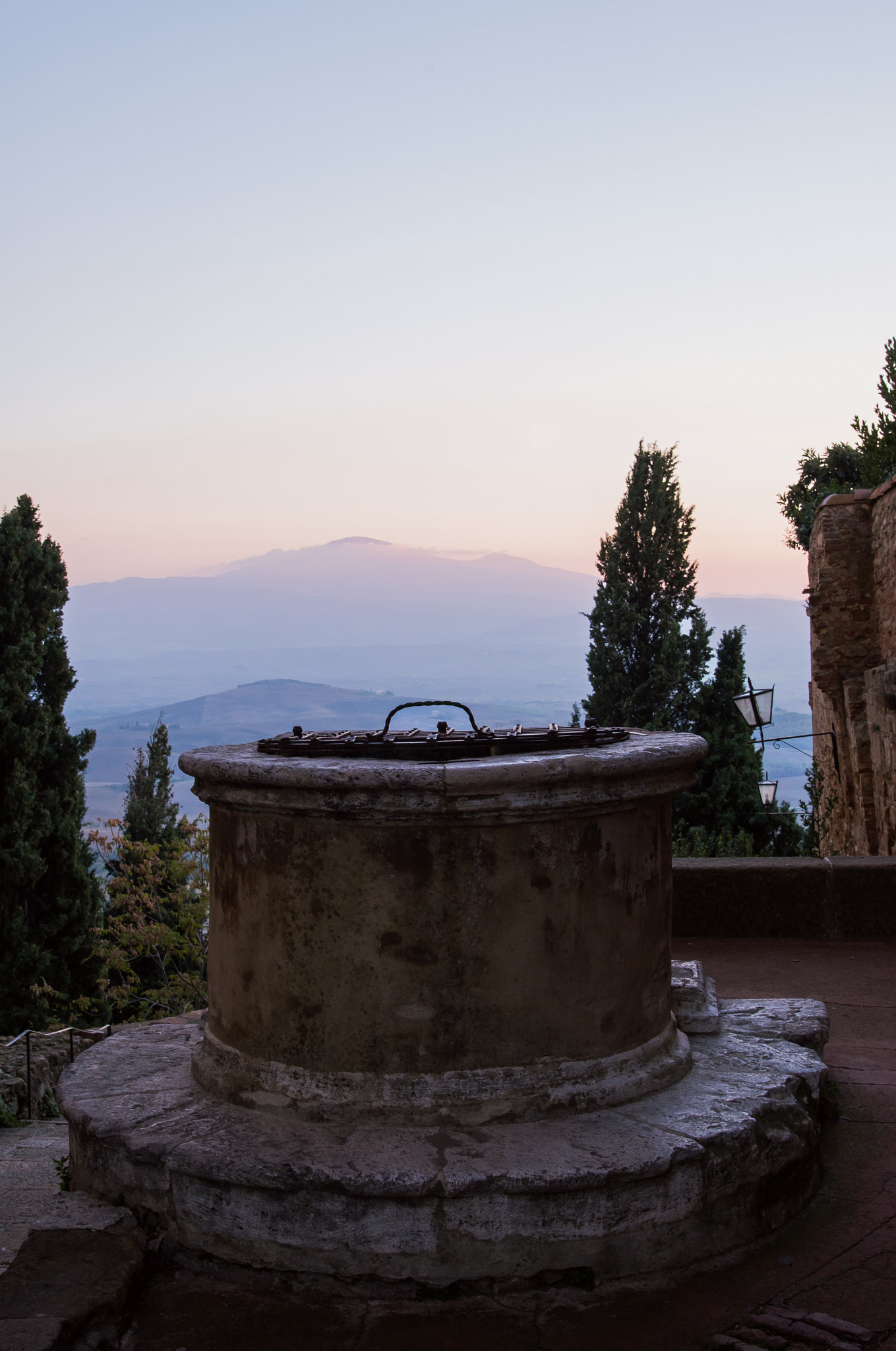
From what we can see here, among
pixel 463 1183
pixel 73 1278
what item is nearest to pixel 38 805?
pixel 73 1278

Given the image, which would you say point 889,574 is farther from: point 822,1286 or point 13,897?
point 13,897

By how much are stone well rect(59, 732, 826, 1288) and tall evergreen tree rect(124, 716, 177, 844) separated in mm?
27669

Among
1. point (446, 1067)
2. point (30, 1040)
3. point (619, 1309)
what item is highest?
point (446, 1067)

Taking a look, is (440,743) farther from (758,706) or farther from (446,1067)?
(758,706)

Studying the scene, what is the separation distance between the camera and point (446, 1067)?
126 inches

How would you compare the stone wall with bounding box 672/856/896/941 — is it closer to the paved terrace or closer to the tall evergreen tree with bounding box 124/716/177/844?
the paved terrace

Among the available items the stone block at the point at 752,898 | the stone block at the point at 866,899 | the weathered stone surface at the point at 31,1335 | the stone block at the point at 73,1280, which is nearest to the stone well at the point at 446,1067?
the stone block at the point at 73,1280

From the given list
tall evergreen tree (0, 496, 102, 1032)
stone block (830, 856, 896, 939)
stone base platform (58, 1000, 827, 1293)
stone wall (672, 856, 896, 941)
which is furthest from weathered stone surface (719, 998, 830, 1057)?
tall evergreen tree (0, 496, 102, 1032)

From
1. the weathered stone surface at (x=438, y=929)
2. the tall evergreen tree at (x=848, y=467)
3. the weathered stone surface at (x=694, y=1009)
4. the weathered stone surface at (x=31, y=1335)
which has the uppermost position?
the tall evergreen tree at (x=848, y=467)

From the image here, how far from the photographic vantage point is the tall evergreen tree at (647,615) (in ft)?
89.4

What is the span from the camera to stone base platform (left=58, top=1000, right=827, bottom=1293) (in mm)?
2850

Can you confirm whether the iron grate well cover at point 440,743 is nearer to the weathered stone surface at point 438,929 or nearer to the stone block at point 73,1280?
the weathered stone surface at point 438,929

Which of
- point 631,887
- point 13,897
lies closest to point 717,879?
point 631,887

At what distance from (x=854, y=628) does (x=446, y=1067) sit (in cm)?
1158
